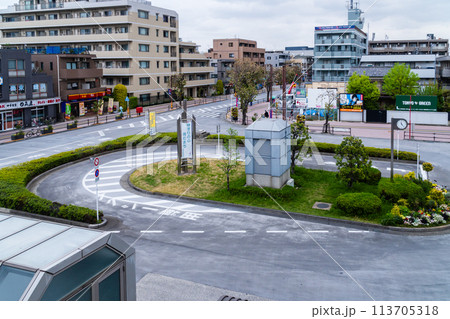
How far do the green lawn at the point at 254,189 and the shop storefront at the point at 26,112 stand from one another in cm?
2277

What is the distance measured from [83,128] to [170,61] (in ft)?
105

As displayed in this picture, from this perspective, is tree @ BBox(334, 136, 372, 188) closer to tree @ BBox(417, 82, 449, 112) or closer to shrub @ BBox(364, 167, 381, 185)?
shrub @ BBox(364, 167, 381, 185)

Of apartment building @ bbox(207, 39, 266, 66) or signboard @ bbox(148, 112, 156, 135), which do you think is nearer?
signboard @ bbox(148, 112, 156, 135)

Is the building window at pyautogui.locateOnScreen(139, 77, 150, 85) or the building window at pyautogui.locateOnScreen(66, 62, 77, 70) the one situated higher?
the building window at pyautogui.locateOnScreen(66, 62, 77, 70)

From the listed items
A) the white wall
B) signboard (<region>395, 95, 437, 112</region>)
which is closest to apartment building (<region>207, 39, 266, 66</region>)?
signboard (<region>395, 95, 437, 112</region>)

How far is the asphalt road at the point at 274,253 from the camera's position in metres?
12.6

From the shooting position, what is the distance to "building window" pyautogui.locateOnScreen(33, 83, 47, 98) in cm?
4590

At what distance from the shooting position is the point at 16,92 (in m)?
43.2

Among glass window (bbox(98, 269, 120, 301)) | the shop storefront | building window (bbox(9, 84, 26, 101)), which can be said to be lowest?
glass window (bbox(98, 269, 120, 301))

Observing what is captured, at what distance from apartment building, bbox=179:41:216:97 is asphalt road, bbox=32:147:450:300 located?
60.6 meters

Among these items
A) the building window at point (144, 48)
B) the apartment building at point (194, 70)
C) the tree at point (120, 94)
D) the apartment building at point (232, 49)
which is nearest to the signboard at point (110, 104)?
the tree at point (120, 94)

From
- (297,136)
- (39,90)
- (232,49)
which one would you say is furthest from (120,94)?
(232,49)

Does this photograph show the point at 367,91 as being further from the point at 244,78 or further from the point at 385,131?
the point at 244,78

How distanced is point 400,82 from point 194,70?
39.4 meters
